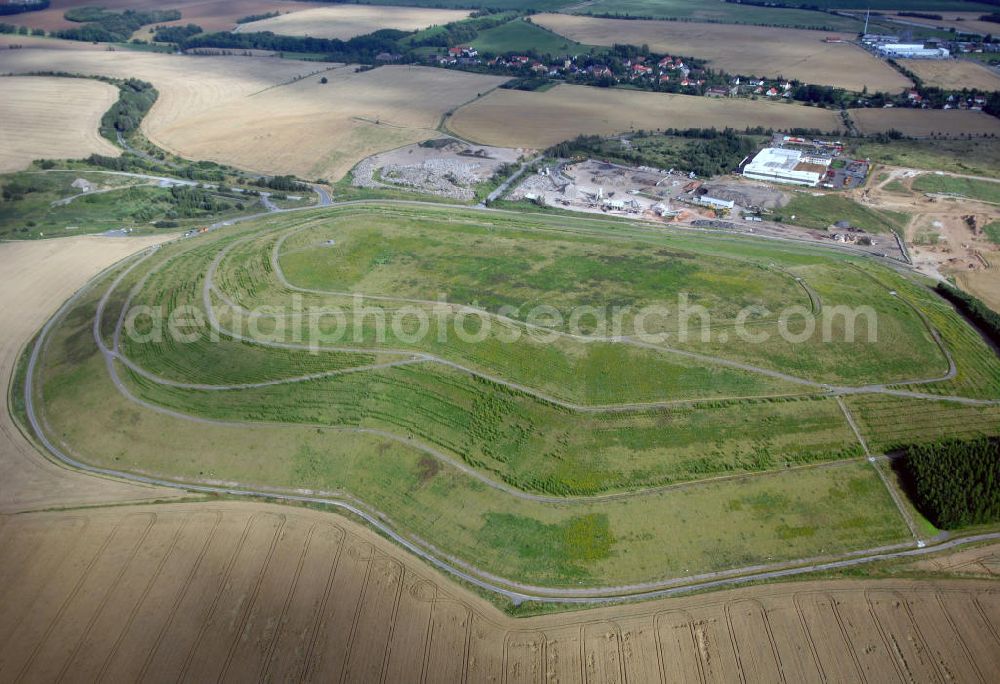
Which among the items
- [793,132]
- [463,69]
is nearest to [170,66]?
→ [463,69]

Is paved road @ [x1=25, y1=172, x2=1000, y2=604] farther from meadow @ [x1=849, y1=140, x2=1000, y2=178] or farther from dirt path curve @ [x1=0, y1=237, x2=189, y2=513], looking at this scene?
meadow @ [x1=849, y1=140, x2=1000, y2=178]

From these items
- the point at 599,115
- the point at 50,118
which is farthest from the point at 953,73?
the point at 50,118

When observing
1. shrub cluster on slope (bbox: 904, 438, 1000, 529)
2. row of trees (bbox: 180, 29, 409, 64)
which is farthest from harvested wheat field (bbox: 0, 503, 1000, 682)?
row of trees (bbox: 180, 29, 409, 64)

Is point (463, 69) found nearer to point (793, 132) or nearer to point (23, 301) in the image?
point (793, 132)

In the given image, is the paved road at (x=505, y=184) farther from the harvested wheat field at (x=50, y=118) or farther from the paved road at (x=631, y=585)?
the harvested wheat field at (x=50, y=118)

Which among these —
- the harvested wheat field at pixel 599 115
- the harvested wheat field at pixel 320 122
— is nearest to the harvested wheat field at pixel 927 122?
the harvested wheat field at pixel 599 115

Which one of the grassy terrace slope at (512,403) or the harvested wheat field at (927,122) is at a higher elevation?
the harvested wheat field at (927,122)

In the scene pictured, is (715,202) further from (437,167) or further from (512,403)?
(512,403)
